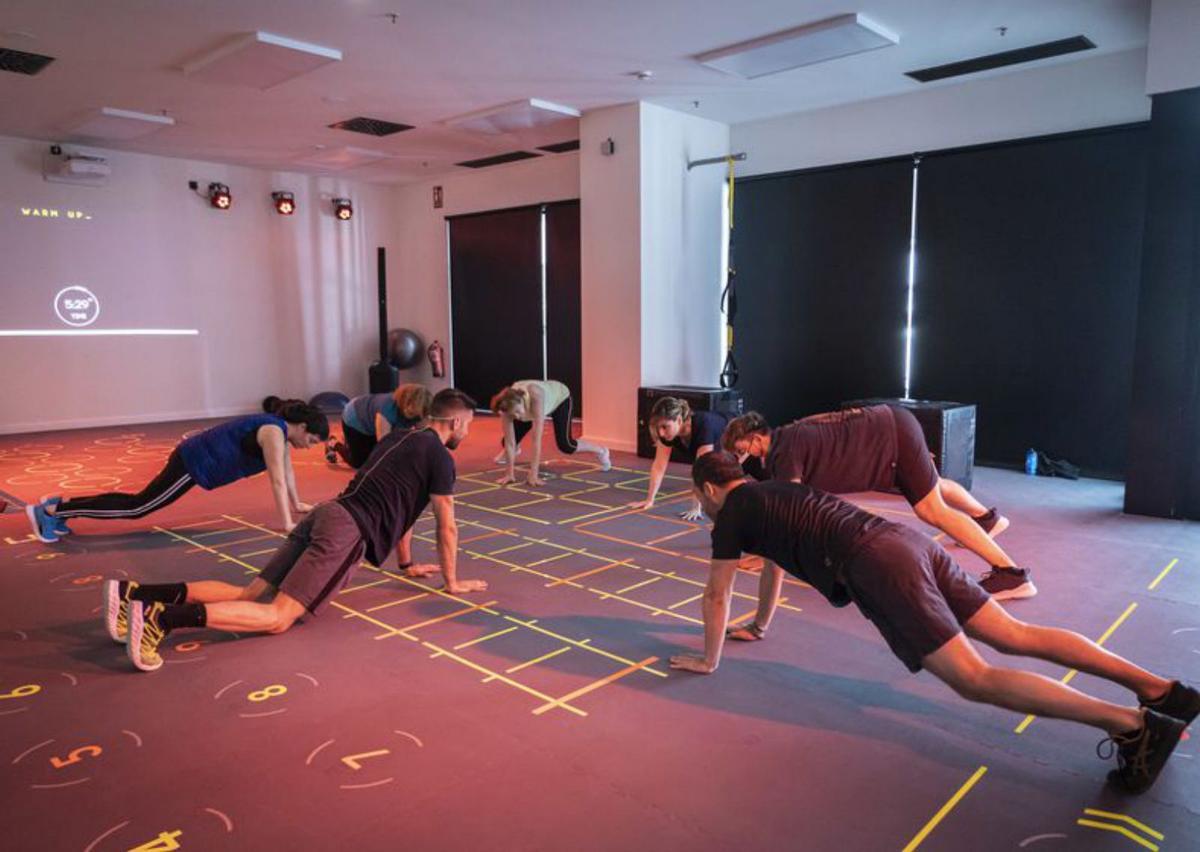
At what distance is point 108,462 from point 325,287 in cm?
515

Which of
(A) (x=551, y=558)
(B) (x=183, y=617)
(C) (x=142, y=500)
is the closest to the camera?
(B) (x=183, y=617)

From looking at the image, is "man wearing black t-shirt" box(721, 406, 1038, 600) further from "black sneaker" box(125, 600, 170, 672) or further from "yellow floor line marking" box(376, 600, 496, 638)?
"black sneaker" box(125, 600, 170, 672)

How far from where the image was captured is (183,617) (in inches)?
130

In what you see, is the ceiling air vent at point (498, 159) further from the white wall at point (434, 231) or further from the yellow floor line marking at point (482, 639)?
the yellow floor line marking at point (482, 639)

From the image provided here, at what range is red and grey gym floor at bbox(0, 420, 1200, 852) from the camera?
2301mm

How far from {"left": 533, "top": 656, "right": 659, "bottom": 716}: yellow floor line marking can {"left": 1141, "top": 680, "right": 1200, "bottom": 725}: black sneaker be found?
65.7 inches

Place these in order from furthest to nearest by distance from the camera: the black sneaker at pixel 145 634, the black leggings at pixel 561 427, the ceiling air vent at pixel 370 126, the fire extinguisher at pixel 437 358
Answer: the fire extinguisher at pixel 437 358 < the ceiling air vent at pixel 370 126 < the black leggings at pixel 561 427 < the black sneaker at pixel 145 634

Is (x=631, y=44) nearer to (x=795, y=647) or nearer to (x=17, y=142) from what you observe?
(x=795, y=647)

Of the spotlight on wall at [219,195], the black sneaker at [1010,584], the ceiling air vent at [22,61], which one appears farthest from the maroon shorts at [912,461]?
the spotlight on wall at [219,195]

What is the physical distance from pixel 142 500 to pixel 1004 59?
279 inches

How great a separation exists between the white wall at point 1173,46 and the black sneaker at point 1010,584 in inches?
143

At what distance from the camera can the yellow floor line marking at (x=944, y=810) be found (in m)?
2.21

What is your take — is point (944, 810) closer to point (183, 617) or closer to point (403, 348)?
point (183, 617)

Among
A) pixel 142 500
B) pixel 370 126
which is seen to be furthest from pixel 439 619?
pixel 370 126
